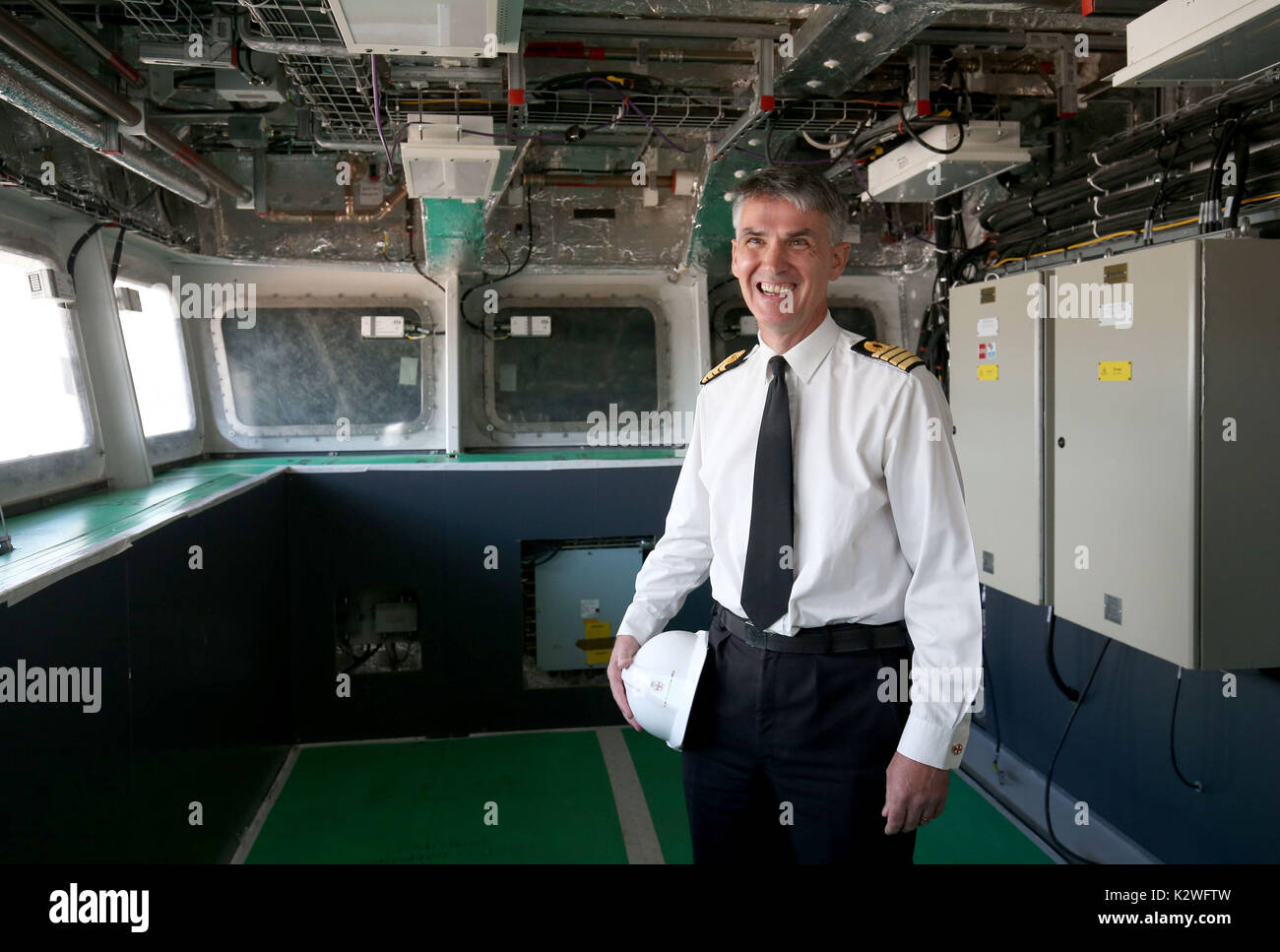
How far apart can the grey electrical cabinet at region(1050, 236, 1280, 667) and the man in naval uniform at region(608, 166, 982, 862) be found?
1.24 m

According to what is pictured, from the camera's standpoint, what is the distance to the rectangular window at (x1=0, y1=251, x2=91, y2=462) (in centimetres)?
320

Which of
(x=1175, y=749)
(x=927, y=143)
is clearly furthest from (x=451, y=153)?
(x=1175, y=749)

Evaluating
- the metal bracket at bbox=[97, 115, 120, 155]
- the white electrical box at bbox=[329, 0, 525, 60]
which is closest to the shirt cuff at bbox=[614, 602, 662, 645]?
the white electrical box at bbox=[329, 0, 525, 60]

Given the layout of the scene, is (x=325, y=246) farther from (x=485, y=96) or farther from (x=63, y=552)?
(x=63, y=552)

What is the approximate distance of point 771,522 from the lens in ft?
5.85

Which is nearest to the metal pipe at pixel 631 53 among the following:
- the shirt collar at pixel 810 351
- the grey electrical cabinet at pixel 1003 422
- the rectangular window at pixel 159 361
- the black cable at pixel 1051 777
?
the grey electrical cabinet at pixel 1003 422

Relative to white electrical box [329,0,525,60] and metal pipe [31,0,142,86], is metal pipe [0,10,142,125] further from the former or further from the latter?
white electrical box [329,0,525,60]

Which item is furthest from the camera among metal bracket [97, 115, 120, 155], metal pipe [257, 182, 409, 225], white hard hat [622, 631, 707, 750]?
metal pipe [257, 182, 409, 225]

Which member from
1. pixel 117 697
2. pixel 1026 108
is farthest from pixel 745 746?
pixel 1026 108

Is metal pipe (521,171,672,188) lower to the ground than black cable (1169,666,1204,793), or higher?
higher

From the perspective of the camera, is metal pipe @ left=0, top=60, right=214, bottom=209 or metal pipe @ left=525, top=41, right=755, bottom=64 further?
metal pipe @ left=525, top=41, right=755, bottom=64

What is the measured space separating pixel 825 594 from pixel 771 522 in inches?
6.6
